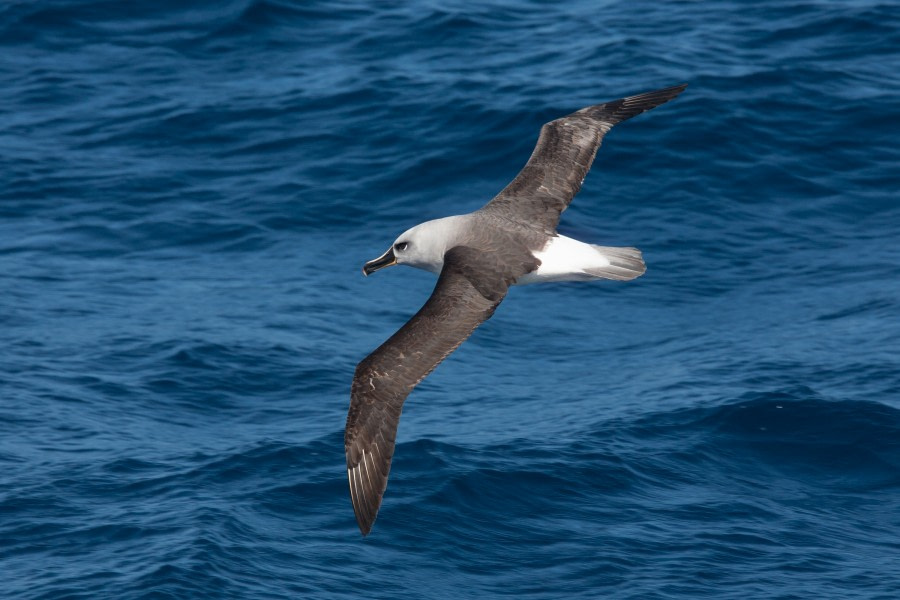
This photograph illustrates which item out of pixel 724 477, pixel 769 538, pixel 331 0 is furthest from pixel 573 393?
pixel 331 0

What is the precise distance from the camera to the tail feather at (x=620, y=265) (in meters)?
11.8

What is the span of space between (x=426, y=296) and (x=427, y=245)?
5.87 meters

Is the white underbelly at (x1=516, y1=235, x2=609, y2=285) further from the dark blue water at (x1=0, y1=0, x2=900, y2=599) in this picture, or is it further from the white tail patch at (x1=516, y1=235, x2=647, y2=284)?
the dark blue water at (x1=0, y1=0, x2=900, y2=599)

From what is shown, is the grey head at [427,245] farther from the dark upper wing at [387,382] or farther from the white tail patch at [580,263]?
the dark upper wing at [387,382]

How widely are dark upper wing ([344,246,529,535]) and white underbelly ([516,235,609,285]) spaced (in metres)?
0.78

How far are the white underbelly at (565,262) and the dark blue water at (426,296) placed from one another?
280 cm

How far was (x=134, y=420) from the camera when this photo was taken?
14844mm

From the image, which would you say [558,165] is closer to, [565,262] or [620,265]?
[620,265]

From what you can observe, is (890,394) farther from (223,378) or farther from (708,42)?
(708,42)

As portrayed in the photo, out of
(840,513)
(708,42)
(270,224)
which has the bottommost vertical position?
(840,513)

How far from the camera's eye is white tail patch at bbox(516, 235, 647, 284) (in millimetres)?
11617

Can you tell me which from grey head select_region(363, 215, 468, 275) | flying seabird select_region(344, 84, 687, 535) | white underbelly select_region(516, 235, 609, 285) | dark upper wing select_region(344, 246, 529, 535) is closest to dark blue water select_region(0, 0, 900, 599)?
dark upper wing select_region(344, 246, 529, 535)

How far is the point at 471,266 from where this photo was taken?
449 inches

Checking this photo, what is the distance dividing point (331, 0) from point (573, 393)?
11282 millimetres
